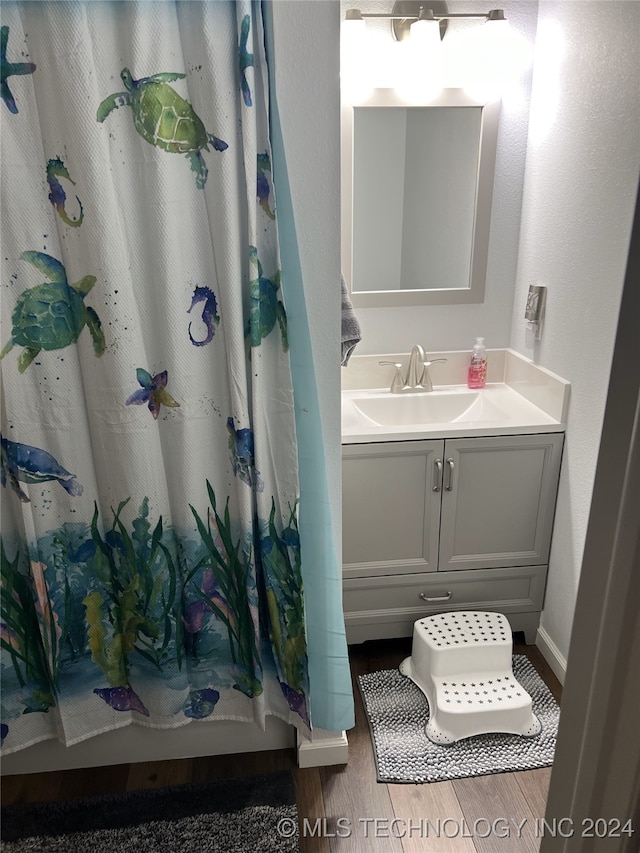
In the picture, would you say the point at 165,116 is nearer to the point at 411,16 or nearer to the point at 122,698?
the point at 411,16

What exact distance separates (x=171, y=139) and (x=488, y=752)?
1.78m

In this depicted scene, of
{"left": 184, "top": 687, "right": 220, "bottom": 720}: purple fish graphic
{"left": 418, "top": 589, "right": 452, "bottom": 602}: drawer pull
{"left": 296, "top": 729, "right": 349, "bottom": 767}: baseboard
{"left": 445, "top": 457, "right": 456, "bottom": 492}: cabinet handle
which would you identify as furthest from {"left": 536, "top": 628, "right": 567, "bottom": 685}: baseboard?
{"left": 184, "top": 687, "right": 220, "bottom": 720}: purple fish graphic

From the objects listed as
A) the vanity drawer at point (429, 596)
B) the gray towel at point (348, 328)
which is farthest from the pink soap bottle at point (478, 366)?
the gray towel at point (348, 328)

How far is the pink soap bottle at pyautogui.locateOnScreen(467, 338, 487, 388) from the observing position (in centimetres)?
241

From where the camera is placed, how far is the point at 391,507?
2121 mm

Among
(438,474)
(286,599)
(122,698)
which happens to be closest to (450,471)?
(438,474)

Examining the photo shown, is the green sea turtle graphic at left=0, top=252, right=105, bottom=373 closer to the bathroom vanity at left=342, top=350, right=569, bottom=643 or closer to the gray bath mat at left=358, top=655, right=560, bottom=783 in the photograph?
the bathroom vanity at left=342, top=350, right=569, bottom=643

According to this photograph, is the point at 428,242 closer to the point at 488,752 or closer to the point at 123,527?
the point at 123,527

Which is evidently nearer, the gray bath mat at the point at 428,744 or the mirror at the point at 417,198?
the gray bath mat at the point at 428,744

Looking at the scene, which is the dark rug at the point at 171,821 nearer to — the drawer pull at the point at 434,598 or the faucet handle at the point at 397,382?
the drawer pull at the point at 434,598

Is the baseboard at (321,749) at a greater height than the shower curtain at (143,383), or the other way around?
the shower curtain at (143,383)

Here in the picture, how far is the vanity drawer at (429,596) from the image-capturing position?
2.21m

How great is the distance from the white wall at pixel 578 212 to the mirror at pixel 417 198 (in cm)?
17

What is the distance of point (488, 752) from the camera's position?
6.11 feet
